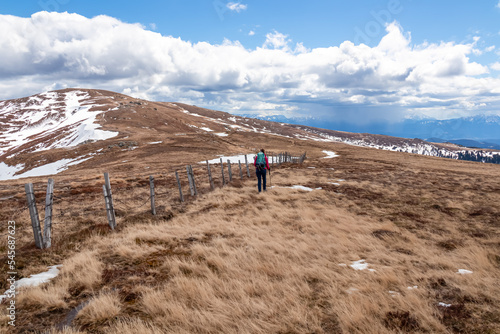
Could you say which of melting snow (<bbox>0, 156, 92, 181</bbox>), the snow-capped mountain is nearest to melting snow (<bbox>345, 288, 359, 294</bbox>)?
the snow-capped mountain

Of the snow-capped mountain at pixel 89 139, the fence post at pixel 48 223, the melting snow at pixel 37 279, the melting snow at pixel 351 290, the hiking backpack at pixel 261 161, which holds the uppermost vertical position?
the snow-capped mountain at pixel 89 139

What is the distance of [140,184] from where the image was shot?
20812mm

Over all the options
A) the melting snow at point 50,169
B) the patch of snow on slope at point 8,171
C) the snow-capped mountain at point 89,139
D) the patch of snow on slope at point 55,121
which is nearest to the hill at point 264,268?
the snow-capped mountain at point 89,139

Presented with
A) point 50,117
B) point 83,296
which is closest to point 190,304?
point 83,296

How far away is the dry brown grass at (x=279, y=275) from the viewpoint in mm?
4035

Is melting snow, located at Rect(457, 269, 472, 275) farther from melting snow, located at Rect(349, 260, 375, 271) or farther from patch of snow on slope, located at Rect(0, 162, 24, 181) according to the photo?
patch of snow on slope, located at Rect(0, 162, 24, 181)

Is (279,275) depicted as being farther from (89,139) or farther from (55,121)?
(55,121)

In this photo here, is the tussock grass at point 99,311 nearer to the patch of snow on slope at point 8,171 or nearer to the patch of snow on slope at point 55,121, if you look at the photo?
the patch of snow on slope at point 8,171

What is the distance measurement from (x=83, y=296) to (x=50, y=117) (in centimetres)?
15782

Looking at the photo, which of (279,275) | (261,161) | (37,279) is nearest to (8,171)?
(261,161)

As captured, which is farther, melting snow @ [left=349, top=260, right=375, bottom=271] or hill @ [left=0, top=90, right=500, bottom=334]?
melting snow @ [left=349, top=260, right=375, bottom=271]

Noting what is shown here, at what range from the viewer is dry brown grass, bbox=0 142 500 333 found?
13.2ft

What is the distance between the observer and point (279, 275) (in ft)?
18.6

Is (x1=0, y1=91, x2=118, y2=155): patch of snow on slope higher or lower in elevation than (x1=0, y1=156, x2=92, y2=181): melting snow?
higher
